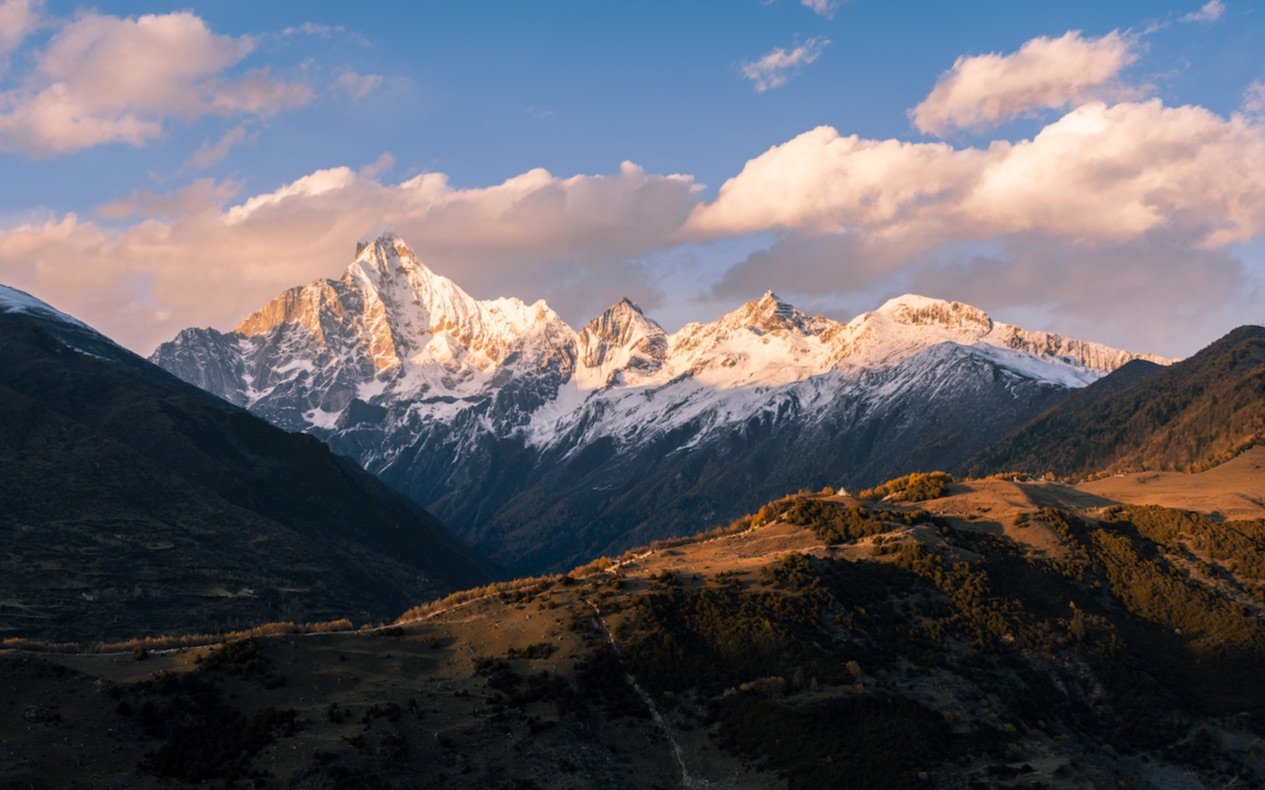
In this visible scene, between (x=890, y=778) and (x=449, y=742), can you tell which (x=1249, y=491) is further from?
(x=449, y=742)

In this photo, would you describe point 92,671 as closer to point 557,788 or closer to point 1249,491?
point 557,788

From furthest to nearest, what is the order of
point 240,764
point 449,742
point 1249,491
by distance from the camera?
point 1249,491, point 449,742, point 240,764

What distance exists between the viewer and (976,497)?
543 feet

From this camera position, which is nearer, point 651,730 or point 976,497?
point 651,730

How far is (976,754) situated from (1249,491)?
127m

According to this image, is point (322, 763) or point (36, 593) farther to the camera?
point (36, 593)

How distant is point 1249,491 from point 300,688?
557ft

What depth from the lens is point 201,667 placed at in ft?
288

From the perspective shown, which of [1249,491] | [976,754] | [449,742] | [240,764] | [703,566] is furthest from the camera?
[1249,491]

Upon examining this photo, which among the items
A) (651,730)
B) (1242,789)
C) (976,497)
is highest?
(976,497)

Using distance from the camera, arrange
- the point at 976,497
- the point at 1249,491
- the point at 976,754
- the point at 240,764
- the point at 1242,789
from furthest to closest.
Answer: the point at 1249,491
the point at 976,497
the point at 1242,789
the point at 976,754
the point at 240,764

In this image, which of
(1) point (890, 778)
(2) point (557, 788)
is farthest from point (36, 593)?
(1) point (890, 778)

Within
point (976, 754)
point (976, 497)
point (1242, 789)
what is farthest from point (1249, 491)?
point (976, 754)

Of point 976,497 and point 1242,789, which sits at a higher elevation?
point 976,497
